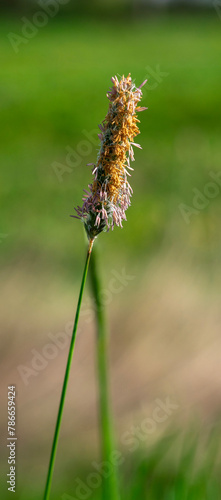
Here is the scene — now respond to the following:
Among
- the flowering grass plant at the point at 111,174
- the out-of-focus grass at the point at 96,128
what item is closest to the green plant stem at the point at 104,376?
the flowering grass plant at the point at 111,174

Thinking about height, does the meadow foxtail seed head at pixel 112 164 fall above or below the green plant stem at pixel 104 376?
above

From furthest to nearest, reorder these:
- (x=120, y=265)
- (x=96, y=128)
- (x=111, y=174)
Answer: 1. (x=96, y=128)
2. (x=120, y=265)
3. (x=111, y=174)

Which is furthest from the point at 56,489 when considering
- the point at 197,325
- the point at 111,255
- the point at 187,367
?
the point at 111,255

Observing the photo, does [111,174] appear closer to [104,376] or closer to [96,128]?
[104,376]

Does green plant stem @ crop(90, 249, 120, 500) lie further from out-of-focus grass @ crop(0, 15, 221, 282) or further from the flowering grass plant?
out-of-focus grass @ crop(0, 15, 221, 282)

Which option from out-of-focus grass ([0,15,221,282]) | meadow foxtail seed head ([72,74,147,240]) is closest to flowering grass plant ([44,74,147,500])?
meadow foxtail seed head ([72,74,147,240])

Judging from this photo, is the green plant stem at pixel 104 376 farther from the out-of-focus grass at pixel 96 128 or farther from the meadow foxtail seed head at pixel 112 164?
the out-of-focus grass at pixel 96 128

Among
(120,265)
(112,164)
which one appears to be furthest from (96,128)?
(112,164)
